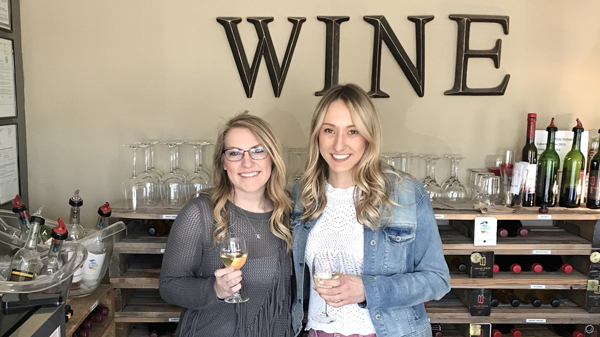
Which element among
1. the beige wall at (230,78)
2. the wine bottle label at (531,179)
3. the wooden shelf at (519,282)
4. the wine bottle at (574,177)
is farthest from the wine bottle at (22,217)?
the wine bottle at (574,177)

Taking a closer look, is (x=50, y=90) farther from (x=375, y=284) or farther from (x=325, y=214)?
(x=375, y=284)

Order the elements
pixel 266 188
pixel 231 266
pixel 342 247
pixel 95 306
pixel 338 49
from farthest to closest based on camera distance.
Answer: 1. pixel 338 49
2. pixel 95 306
3. pixel 266 188
4. pixel 342 247
5. pixel 231 266

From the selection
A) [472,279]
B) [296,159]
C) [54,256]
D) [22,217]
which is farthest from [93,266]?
[472,279]

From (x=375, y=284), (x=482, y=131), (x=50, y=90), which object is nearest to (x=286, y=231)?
(x=375, y=284)

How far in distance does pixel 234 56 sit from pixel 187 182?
2.30 feet

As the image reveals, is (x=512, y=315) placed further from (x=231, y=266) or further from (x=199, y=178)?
(x=199, y=178)

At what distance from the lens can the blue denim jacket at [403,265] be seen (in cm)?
156

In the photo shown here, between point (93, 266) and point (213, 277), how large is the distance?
635 mm

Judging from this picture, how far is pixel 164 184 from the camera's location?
2350 millimetres

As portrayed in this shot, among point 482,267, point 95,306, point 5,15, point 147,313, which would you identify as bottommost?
point 147,313

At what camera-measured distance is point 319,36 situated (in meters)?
2.54

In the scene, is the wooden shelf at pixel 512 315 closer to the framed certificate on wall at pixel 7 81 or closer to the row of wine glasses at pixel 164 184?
the row of wine glasses at pixel 164 184

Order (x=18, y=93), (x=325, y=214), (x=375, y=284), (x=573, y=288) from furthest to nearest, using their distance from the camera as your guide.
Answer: (x=18, y=93), (x=573, y=288), (x=325, y=214), (x=375, y=284)

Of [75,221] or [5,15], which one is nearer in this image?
[75,221]
